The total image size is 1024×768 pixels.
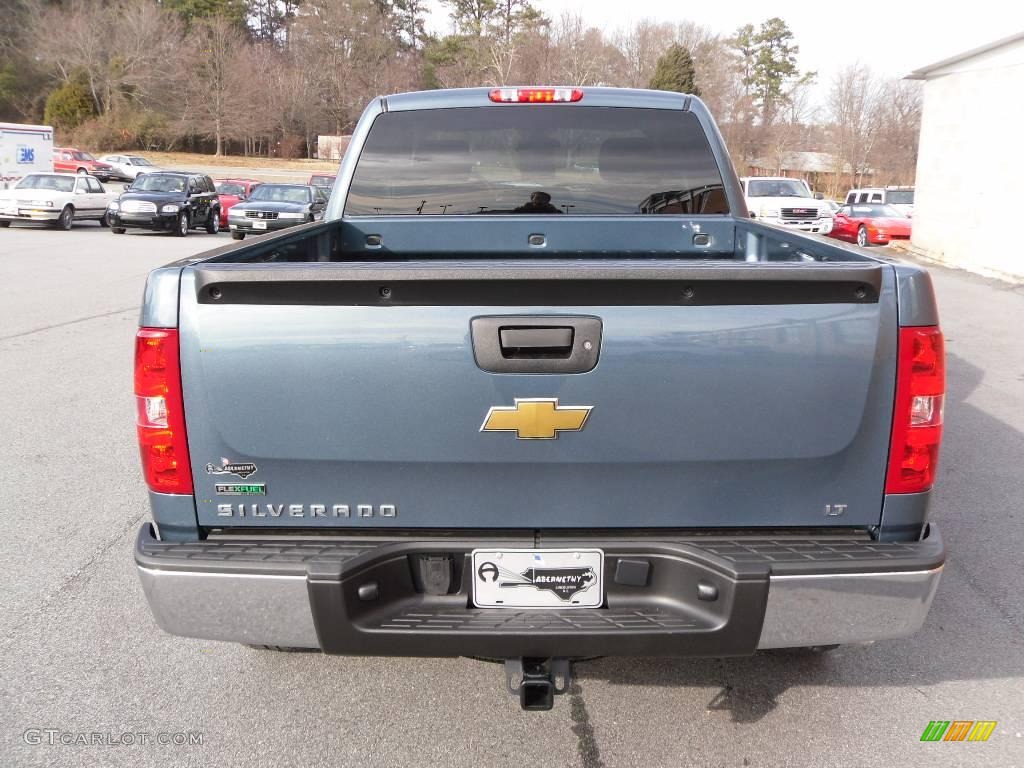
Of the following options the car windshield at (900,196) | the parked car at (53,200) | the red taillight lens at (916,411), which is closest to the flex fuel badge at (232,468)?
the red taillight lens at (916,411)

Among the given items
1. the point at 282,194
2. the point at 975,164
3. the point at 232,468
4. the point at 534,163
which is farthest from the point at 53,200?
the point at 232,468

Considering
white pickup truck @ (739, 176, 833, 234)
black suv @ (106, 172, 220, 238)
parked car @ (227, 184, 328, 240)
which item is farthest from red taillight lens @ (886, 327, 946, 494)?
black suv @ (106, 172, 220, 238)

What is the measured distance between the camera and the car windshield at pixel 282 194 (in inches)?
1041

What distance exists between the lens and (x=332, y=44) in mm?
78688

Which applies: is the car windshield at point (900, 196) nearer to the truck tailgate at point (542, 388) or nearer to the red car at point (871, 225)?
the red car at point (871, 225)

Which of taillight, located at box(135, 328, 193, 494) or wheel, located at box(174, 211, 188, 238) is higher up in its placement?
taillight, located at box(135, 328, 193, 494)

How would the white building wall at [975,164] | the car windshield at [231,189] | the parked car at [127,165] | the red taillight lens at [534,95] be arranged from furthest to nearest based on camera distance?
the parked car at [127,165] < the car windshield at [231,189] < the white building wall at [975,164] < the red taillight lens at [534,95]

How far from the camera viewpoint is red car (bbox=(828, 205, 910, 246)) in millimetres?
26438

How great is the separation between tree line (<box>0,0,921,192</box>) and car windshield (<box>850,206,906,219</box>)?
2616cm

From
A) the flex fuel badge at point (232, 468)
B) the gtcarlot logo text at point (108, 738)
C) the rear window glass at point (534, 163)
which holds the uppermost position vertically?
the rear window glass at point (534, 163)

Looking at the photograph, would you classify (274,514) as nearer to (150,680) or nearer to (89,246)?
(150,680)

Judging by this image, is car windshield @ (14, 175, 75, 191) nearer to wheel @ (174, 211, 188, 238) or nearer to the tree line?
wheel @ (174, 211, 188, 238)

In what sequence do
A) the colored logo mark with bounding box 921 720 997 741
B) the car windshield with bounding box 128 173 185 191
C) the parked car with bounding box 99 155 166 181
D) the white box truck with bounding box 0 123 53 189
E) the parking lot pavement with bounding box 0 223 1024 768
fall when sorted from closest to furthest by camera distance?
the parking lot pavement with bounding box 0 223 1024 768 → the colored logo mark with bounding box 921 720 997 741 → the car windshield with bounding box 128 173 185 191 → the white box truck with bounding box 0 123 53 189 → the parked car with bounding box 99 155 166 181

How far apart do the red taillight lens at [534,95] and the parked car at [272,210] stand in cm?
2098
